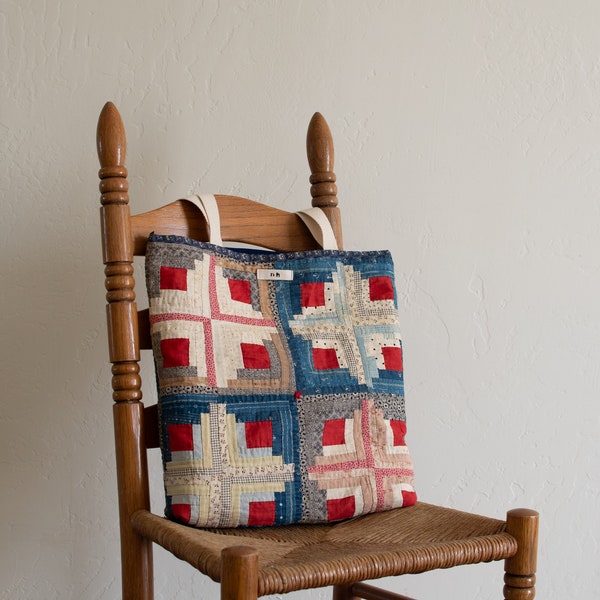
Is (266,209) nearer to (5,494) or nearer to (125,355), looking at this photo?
(125,355)

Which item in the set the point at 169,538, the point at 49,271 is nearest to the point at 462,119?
the point at 49,271

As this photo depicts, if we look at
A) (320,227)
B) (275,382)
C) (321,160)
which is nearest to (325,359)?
(275,382)

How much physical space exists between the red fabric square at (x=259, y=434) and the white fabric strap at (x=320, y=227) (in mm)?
236

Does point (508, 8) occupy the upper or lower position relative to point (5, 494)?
upper

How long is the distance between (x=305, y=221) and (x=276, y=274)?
0.33 feet

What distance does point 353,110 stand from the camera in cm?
117

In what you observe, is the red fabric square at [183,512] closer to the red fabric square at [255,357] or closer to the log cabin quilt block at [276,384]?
the log cabin quilt block at [276,384]

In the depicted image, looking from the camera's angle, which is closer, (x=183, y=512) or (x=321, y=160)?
(x=183, y=512)

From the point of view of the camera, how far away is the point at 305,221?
1000 millimetres

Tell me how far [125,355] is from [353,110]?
525 mm

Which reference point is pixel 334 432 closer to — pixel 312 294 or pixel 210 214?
pixel 312 294

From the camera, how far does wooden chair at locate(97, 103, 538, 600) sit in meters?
0.66

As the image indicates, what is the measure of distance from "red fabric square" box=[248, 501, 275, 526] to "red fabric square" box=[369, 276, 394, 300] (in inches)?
10.5

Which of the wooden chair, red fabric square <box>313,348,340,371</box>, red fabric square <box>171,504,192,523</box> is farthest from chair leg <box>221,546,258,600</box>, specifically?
red fabric square <box>313,348,340,371</box>
